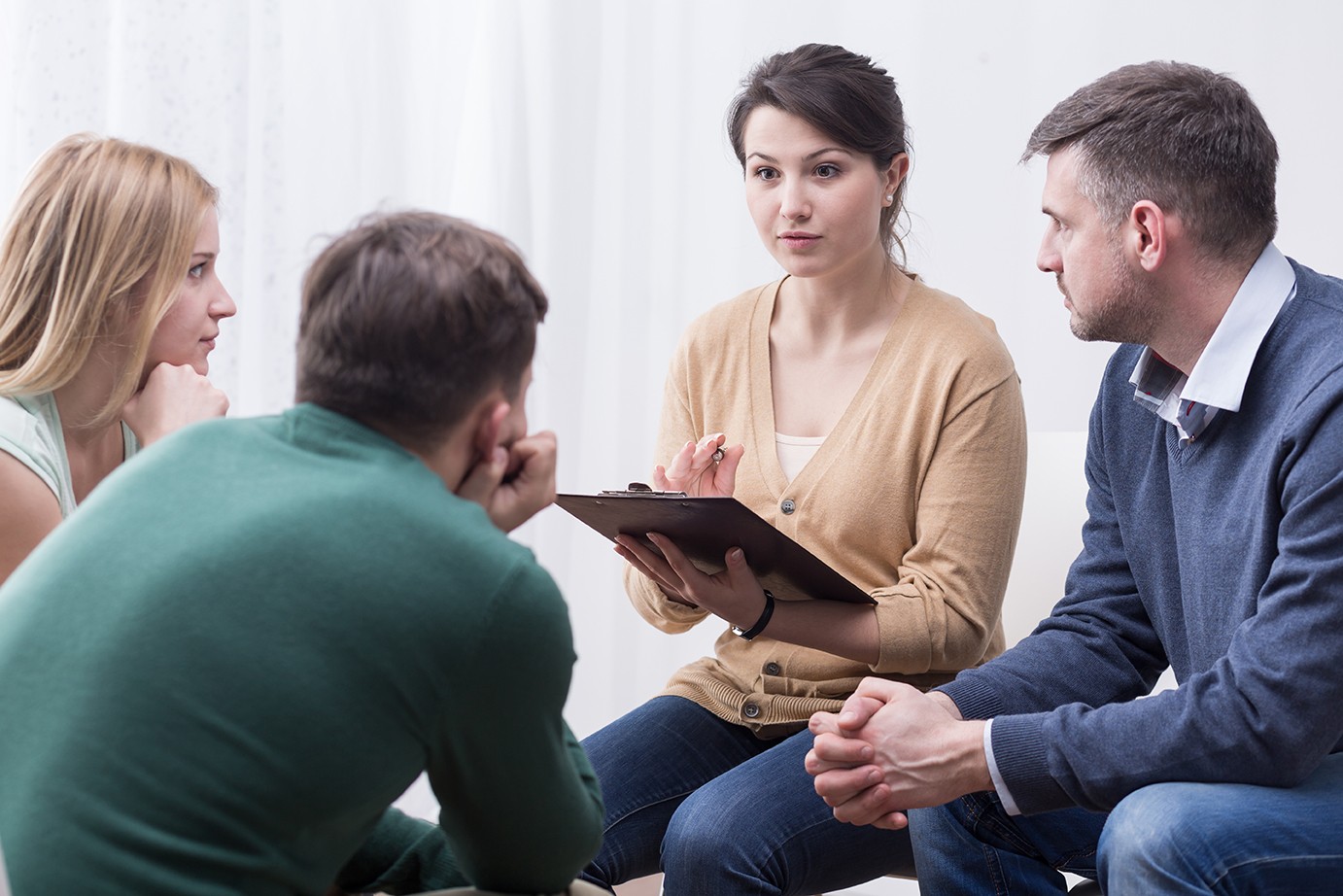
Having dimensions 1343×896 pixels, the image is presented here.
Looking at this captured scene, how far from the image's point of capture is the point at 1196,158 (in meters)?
1.37

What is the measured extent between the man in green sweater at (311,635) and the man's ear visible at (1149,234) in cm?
72

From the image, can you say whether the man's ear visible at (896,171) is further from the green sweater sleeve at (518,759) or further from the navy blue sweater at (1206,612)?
the green sweater sleeve at (518,759)

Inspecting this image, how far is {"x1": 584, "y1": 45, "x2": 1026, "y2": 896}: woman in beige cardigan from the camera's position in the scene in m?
1.57

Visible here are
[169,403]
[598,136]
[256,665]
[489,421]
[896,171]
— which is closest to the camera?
[256,665]

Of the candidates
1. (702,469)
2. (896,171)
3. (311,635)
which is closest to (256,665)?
(311,635)

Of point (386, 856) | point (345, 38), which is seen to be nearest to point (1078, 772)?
point (386, 856)

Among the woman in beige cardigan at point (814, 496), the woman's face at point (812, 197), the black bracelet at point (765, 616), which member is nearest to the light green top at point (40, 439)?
the woman in beige cardigan at point (814, 496)

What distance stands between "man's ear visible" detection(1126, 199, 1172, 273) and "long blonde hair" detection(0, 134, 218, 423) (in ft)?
3.52

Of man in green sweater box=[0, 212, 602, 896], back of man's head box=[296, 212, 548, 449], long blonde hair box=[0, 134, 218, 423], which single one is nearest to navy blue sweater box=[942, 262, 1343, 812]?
man in green sweater box=[0, 212, 602, 896]

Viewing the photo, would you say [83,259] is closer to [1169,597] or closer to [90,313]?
[90,313]

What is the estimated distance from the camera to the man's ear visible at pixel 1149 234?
138 cm

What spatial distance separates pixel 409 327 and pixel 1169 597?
951 mm

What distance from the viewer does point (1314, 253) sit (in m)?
2.27

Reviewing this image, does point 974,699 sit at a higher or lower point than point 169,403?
lower
